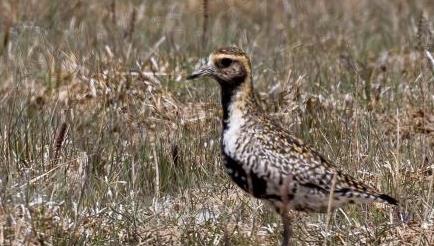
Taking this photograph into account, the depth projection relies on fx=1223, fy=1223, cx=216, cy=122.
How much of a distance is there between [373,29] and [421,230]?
18.6ft

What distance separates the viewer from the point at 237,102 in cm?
608

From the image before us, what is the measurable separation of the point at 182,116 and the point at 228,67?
2.19 m

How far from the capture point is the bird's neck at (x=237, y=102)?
19.9ft

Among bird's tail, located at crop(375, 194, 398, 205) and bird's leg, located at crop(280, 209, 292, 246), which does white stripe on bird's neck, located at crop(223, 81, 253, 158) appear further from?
bird's tail, located at crop(375, 194, 398, 205)

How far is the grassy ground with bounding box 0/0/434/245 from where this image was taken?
6148 mm

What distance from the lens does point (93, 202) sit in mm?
6371

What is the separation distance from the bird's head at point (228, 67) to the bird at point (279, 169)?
0.35 ft

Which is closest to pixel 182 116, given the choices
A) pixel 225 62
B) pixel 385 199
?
pixel 225 62

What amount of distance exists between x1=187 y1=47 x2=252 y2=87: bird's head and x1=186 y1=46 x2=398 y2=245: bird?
0.11m

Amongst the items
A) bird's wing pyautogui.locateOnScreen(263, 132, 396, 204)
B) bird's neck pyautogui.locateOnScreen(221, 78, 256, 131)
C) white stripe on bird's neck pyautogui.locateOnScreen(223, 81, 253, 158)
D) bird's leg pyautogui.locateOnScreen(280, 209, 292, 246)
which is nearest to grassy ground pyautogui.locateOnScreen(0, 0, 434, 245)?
bird's leg pyautogui.locateOnScreen(280, 209, 292, 246)

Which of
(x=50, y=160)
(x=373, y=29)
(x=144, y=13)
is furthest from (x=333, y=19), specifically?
(x=50, y=160)

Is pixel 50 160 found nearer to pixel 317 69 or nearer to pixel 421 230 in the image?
pixel 421 230

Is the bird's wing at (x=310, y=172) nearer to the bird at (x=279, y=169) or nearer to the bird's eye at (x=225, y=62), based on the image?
the bird at (x=279, y=169)

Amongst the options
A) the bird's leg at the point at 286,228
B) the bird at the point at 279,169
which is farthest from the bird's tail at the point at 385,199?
the bird's leg at the point at 286,228
